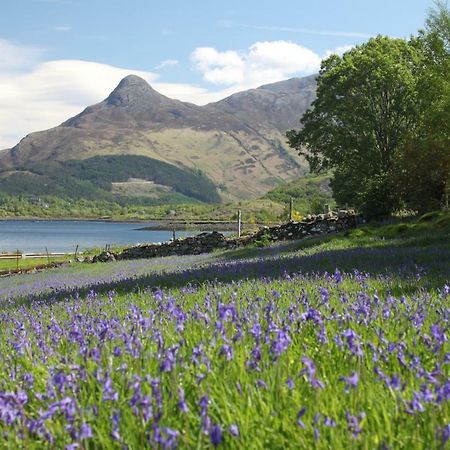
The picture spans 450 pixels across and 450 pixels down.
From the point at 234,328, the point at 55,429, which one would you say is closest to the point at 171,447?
the point at 55,429

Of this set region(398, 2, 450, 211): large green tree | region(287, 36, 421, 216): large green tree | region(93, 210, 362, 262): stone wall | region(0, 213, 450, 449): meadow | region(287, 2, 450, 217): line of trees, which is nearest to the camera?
region(0, 213, 450, 449): meadow

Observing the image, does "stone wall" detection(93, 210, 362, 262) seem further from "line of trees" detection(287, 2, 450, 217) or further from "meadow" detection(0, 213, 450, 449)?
"meadow" detection(0, 213, 450, 449)

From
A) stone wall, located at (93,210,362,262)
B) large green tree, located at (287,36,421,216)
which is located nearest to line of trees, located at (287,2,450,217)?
large green tree, located at (287,36,421,216)

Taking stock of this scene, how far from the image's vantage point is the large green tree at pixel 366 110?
37906 mm

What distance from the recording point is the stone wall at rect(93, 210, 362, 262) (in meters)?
32.1

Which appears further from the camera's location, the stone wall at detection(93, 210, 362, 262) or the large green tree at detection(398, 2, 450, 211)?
the stone wall at detection(93, 210, 362, 262)

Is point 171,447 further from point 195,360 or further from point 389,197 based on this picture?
point 389,197

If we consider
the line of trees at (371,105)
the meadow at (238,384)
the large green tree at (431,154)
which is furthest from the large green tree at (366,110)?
the meadow at (238,384)

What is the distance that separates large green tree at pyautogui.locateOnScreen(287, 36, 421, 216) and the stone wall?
500cm

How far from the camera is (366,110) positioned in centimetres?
3866

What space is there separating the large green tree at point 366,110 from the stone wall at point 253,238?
4998 millimetres

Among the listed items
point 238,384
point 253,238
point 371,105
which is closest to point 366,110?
point 371,105

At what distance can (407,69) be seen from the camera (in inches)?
1522

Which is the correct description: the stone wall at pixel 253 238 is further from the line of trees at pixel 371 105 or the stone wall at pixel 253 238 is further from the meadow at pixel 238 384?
the meadow at pixel 238 384
